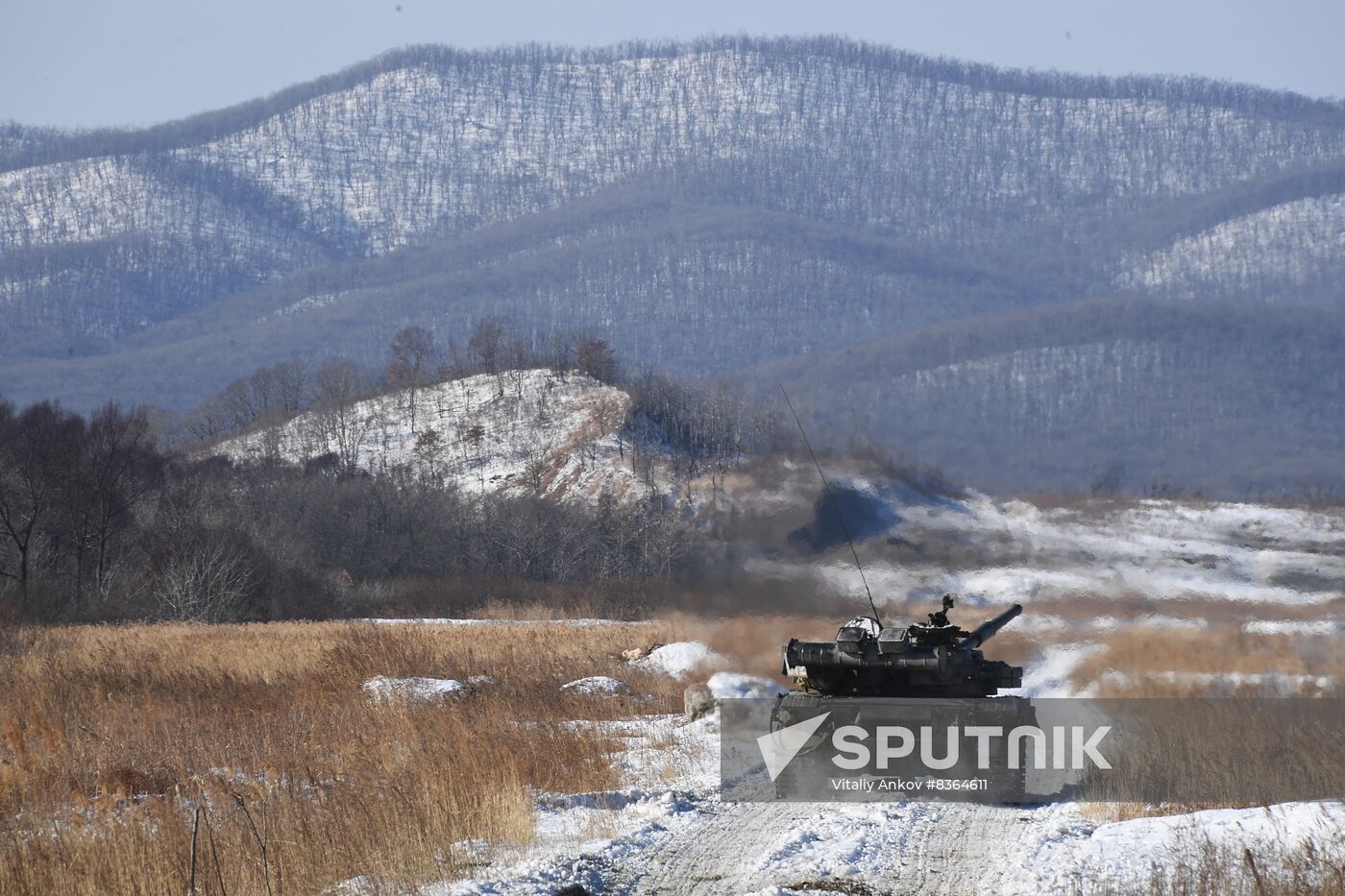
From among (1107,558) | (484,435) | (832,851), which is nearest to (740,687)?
(1107,558)

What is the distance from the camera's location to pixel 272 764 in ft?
52.1

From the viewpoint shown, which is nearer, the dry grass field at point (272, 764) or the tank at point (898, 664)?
the dry grass field at point (272, 764)

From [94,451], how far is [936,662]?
2347 inches

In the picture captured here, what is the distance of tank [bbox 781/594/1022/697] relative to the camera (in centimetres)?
1788

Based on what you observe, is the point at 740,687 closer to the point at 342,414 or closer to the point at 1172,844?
the point at 1172,844

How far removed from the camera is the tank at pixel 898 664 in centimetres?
1788

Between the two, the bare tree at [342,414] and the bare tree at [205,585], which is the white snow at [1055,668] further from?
the bare tree at [342,414]

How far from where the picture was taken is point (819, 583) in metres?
24.7

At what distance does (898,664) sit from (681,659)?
424 inches

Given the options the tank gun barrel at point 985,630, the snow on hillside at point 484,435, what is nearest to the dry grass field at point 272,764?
the tank gun barrel at point 985,630

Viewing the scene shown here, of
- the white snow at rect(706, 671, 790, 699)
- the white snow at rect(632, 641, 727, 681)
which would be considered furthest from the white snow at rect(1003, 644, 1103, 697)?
the white snow at rect(632, 641, 727, 681)

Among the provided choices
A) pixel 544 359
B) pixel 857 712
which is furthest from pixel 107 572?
pixel 544 359

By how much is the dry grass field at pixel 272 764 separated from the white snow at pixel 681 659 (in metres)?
0.66

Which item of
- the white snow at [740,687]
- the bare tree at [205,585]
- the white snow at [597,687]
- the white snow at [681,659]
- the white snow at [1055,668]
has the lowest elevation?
the bare tree at [205,585]
